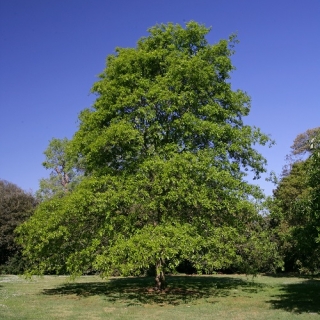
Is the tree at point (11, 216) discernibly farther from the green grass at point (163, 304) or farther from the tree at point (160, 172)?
the tree at point (160, 172)

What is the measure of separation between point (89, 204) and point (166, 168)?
12.4 feet

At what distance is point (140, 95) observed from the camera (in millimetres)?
18266

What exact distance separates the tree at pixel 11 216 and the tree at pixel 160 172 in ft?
60.5

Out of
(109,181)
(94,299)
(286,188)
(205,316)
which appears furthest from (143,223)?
(286,188)

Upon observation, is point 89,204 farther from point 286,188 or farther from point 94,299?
point 286,188

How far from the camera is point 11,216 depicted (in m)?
36.6

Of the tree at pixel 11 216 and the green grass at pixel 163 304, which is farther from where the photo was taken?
the tree at pixel 11 216

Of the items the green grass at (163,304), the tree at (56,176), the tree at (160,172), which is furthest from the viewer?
the tree at (56,176)

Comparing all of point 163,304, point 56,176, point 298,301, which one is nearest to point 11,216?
point 56,176

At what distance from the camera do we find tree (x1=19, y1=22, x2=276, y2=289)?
Answer: 1634cm

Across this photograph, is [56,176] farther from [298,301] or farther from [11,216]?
[298,301]

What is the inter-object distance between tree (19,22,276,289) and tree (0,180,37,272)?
1843 cm

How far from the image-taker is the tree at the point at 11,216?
3619 cm

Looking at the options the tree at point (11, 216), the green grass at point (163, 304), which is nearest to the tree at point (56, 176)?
the tree at point (11, 216)
